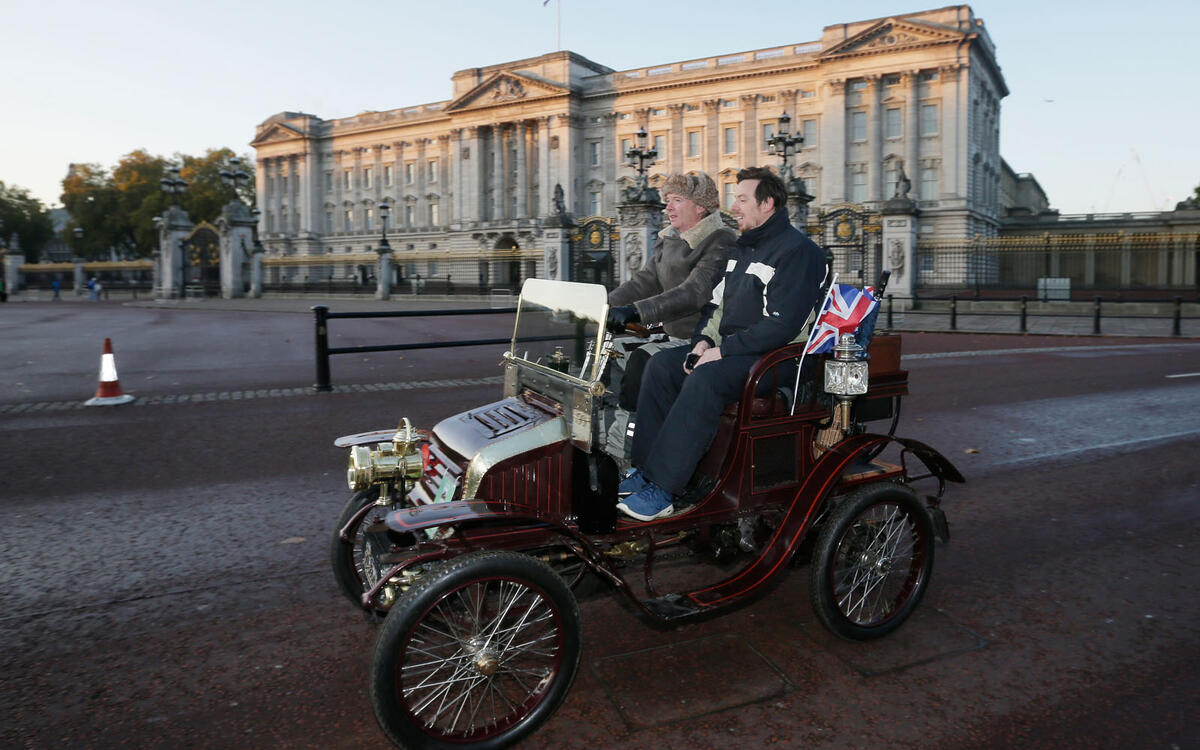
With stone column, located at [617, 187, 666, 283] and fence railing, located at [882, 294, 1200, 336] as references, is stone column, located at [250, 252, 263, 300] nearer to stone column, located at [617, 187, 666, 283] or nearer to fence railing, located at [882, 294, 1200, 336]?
stone column, located at [617, 187, 666, 283]

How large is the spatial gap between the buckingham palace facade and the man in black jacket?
3900 cm

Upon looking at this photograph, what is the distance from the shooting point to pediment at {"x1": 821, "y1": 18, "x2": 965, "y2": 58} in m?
56.4

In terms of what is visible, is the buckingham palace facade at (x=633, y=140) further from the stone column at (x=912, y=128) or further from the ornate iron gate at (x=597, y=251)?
the ornate iron gate at (x=597, y=251)

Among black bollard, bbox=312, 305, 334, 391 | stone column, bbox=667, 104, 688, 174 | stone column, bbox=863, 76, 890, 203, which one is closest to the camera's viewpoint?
black bollard, bbox=312, 305, 334, 391

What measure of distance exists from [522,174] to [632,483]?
77.5m

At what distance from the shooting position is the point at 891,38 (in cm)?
5875

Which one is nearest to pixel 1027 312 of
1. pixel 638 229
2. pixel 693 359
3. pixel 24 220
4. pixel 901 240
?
pixel 901 240

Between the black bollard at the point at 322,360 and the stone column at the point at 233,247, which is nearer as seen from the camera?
the black bollard at the point at 322,360

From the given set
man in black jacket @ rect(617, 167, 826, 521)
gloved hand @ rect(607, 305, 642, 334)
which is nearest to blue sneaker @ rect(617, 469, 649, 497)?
man in black jacket @ rect(617, 167, 826, 521)

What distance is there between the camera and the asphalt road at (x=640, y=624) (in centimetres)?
279

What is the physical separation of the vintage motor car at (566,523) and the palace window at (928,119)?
61.6 meters

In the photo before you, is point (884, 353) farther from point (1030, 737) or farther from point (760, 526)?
point (1030, 737)

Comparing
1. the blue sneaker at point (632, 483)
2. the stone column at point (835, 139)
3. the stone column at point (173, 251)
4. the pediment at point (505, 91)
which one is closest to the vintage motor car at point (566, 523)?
the blue sneaker at point (632, 483)

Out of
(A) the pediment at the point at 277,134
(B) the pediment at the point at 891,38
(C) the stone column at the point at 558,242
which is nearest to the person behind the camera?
(C) the stone column at the point at 558,242
